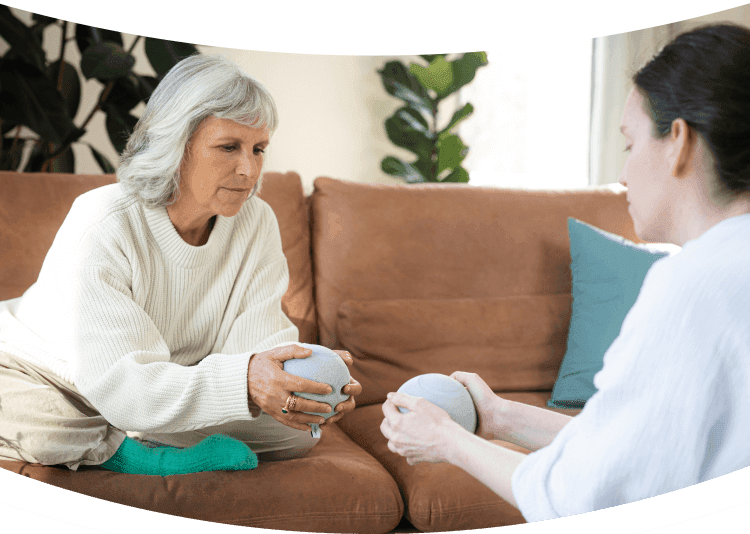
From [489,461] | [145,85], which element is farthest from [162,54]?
[489,461]

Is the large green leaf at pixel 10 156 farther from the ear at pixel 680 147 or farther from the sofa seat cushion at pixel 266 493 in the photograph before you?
the ear at pixel 680 147

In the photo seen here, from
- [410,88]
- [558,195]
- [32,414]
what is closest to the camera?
[32,414]

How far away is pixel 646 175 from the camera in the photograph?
0.53 m

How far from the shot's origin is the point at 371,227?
1351 mm

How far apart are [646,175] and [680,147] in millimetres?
38

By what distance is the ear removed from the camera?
0.50 meters

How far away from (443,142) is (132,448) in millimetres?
1628

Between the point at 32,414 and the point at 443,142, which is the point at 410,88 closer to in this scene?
the point at 443,142

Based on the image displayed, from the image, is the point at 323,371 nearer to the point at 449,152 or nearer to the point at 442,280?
the point at 442,280

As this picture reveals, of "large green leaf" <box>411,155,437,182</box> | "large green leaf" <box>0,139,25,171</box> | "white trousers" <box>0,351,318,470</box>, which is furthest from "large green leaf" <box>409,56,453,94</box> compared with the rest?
"white trousers" <box>0,351,318,470</box>

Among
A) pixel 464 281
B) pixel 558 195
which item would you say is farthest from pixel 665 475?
pixel 558 195

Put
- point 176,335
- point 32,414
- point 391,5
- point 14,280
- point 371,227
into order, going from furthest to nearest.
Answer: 1. point 371,227
2. point 14,280
3. point 176,335
4. point 32,414
5. point 391,5

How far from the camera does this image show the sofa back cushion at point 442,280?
50.3 inches

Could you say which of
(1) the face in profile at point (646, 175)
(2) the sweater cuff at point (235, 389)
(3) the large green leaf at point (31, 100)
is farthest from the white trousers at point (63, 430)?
(3) the large green leaf at point (31, 100)
